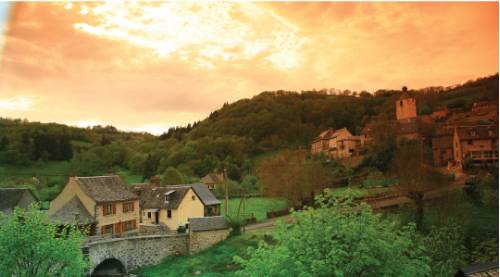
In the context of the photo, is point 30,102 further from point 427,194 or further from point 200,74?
point 427,194

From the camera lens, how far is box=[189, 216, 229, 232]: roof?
31.1 feet

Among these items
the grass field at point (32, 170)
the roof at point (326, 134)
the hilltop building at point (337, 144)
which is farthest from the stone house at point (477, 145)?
the grass field at point (32, 170)

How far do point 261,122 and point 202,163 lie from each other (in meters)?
1.36

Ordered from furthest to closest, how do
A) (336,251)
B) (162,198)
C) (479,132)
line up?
(162,198), (479,132), (336,251)

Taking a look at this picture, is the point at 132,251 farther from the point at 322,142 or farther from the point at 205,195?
the point at 322,142

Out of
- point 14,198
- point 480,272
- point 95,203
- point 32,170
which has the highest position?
point 32,170

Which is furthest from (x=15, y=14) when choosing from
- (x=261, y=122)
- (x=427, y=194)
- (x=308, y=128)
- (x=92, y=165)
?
(x=427, y=194)

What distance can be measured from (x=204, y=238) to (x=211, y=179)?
4.76 feet

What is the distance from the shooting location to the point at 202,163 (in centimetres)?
888

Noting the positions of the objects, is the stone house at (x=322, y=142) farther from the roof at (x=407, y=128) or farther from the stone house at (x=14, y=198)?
the stone house at (x=14, y=198)

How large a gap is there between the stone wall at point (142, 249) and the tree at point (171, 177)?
1308 millimetres

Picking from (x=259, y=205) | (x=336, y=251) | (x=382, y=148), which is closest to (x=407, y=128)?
(x=382, y=148)

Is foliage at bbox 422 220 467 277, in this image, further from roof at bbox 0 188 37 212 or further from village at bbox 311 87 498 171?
roof at bbox 0 188 37 212

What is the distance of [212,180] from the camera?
891cm
